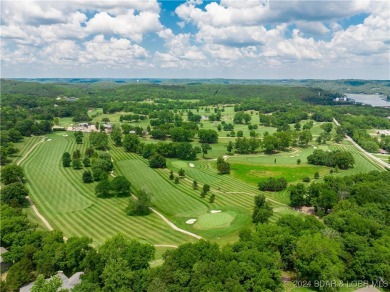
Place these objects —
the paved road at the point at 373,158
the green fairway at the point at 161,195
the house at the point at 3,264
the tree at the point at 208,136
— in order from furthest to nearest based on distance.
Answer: the tree at the point at 208,136 → the paved road at the point at 373,158 → the green fairway at the point at 161,195 → the house at the point at 3,264

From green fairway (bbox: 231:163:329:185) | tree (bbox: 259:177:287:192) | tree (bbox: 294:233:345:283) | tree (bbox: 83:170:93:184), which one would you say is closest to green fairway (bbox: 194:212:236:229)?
tree (bbox: 294:233:345:283)

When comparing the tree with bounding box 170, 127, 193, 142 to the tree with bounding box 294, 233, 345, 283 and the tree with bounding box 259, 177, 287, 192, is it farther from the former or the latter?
the tree with bounding box 294, 233, 345, 283

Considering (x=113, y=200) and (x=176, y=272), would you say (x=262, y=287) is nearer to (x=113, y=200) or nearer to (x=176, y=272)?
(x=176, y=272)

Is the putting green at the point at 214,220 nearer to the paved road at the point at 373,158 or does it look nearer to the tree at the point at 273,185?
the tree at the point at 273,185

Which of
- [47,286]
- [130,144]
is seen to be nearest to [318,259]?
[47,286]

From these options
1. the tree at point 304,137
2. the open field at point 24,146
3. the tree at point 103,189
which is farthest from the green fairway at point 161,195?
the tree at point 304,137

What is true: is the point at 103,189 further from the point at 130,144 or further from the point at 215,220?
the point at 130,144
